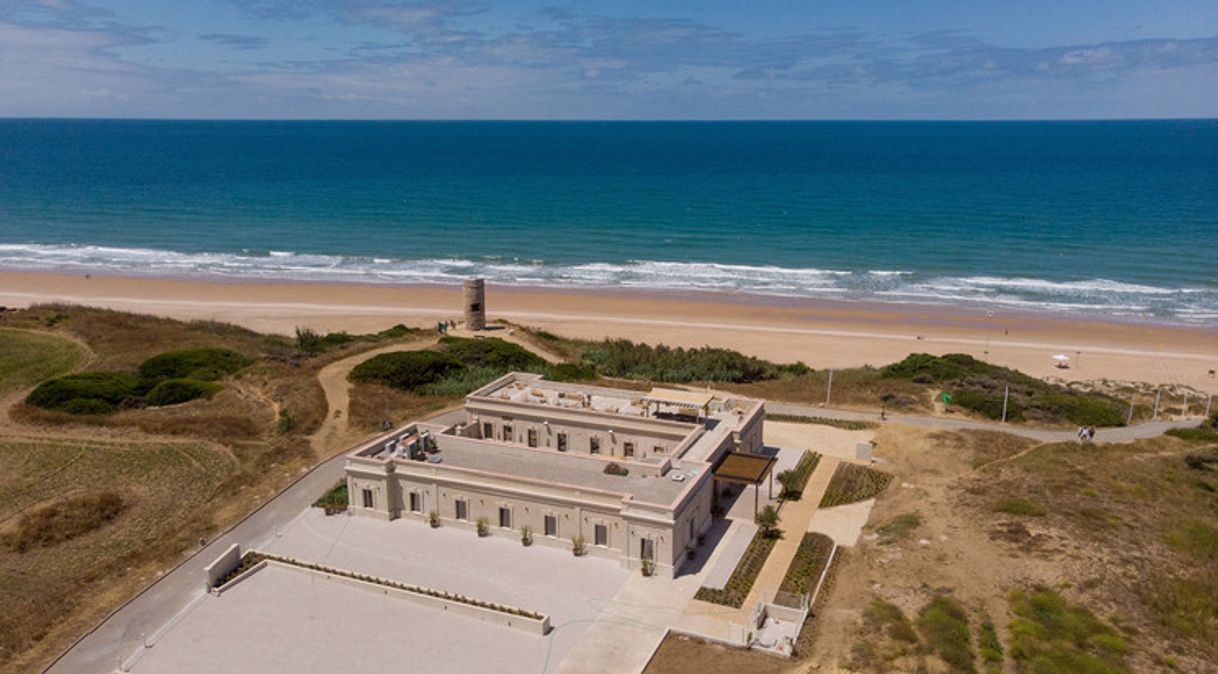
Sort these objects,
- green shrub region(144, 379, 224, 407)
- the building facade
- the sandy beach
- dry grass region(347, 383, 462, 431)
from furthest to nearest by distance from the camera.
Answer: the sandy beach < green shrub region(144, 379, 224, 407) < dry grass region(347, 383, 462, 431) < the building facade

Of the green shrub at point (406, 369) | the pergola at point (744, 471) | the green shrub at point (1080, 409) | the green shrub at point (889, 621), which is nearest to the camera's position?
the green shrub at point (889, 621)

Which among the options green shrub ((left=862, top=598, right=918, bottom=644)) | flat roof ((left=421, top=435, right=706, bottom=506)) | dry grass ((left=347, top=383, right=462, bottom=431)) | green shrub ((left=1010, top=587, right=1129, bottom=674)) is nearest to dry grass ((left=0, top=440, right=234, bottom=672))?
dry grass ((left=347, top=383, right=462, bottom=431))

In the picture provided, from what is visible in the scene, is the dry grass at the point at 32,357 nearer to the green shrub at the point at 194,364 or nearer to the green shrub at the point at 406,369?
the green shrub at the point at 194,364

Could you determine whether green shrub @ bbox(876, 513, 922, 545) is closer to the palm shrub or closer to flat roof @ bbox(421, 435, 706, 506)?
the palm shrub

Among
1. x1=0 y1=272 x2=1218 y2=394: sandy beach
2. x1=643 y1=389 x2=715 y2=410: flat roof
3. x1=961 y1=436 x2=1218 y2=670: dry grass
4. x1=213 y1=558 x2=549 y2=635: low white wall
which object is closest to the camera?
x1=961 y1=436 x2=1218 y2=670: dry grass

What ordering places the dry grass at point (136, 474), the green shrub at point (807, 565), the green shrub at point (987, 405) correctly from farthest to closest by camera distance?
1. the green shrub at point (987, 405)
2. the green shrub at point (807, 565)
3. the dry grass at point (136, 474)

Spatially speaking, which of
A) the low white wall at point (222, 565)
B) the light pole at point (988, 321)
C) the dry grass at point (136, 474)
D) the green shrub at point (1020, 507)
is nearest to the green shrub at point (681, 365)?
the dry grass at point (136, 474)

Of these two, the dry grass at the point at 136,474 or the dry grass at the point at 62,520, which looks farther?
the dry grass at the point at 62,520
